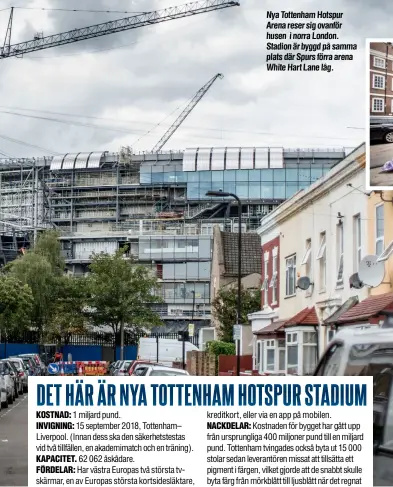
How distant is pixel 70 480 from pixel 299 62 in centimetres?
669

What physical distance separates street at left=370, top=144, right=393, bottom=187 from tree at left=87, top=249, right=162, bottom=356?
138 ft

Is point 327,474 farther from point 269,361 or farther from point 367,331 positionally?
point 269,361

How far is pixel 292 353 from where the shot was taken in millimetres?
26188

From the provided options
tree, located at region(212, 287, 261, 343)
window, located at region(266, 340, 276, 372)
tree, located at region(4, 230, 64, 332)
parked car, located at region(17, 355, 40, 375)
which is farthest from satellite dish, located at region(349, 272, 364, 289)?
tree, located at region(4, 230, 64, 332)

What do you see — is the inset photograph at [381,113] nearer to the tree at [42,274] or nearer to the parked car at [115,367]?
the parked car at [115,367]

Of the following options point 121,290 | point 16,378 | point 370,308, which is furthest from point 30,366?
point 121,290

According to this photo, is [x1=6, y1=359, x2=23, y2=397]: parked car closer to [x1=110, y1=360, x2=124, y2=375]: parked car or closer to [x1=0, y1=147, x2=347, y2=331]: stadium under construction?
[x1=110, y1=360, x2=124, y2=375]: parked car

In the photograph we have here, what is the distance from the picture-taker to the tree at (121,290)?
58.9 meters

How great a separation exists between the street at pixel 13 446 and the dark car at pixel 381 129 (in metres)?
6.42

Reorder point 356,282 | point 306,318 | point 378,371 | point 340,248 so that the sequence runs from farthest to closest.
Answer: point 306,318 → point 340,248 → point 356,282 → point 378,371

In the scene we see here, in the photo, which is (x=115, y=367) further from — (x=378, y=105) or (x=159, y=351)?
(x=159, y=351)

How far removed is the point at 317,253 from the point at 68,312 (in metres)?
37.9

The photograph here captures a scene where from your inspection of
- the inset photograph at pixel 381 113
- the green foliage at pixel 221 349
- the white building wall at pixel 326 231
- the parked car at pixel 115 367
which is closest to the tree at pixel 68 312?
the green foliage at pixel 221 349

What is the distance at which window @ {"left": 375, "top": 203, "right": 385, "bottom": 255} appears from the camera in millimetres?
20062
